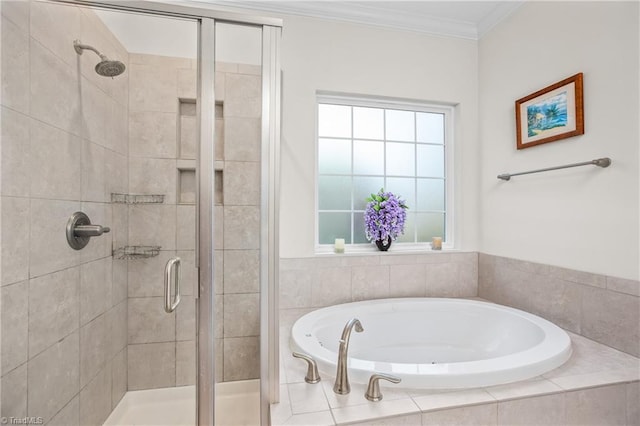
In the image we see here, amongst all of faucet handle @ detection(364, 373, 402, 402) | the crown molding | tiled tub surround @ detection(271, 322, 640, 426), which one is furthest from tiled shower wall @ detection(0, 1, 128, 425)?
the crown molding

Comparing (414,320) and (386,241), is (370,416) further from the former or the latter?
(386,241)

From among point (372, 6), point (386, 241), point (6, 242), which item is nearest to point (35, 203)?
point (6, 242)

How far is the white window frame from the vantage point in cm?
234

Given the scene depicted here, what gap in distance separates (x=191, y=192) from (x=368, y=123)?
170 centimetres

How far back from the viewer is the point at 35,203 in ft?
3.71

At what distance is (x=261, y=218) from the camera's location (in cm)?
120

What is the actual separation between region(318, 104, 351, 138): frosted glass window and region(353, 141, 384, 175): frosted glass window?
0.14m

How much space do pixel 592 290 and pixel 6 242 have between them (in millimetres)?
2605

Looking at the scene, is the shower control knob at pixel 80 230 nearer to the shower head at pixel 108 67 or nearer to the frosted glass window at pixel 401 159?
the shower head at pixel 108 67

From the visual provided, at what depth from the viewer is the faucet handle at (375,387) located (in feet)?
3.75

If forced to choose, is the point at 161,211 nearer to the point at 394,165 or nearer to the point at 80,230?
the point at 80,230

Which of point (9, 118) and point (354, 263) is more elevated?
point (9, 118)

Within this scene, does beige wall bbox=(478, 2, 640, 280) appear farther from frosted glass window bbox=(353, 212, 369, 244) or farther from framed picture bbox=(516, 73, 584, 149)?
frosted glass window bbox=(353, 212, 369, 244)

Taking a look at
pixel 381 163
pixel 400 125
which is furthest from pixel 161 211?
pixel 400 125
